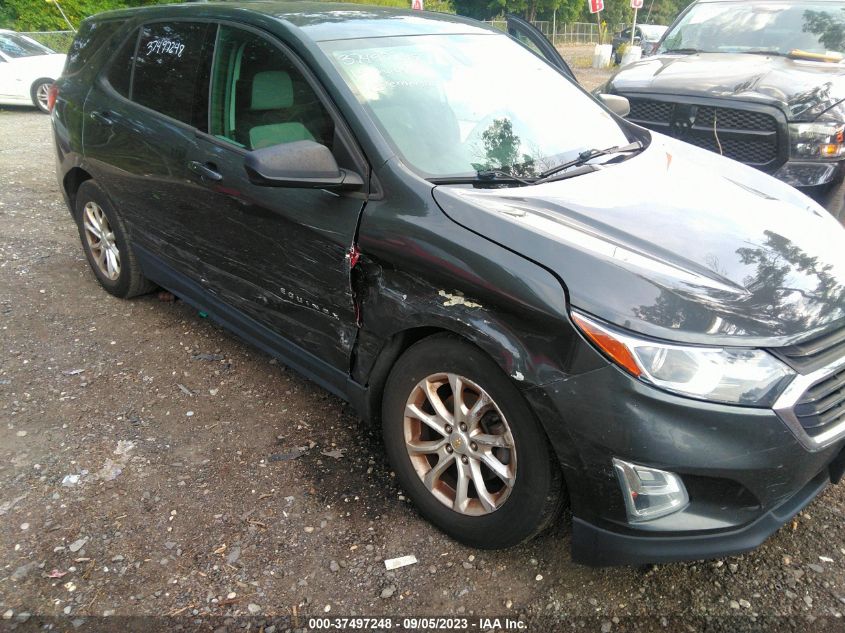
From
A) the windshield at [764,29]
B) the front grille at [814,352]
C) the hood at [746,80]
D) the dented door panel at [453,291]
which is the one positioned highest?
the windshield at [764,29]

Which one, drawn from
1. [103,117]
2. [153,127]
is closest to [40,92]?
[103,117]

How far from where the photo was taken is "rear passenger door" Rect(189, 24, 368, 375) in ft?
8.37

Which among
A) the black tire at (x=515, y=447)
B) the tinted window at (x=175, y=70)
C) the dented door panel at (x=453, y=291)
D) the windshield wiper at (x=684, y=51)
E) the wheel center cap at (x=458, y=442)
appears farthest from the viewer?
the windshield wiper at (x=684, y=51)

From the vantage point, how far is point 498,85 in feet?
9.87

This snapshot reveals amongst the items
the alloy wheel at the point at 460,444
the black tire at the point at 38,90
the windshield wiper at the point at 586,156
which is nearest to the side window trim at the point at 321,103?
the windshield wiper at the point at 586,156

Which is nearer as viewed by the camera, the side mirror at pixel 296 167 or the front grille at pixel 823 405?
the front grille at pixel 823 405

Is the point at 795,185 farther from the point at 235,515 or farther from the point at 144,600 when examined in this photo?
the point at 144,600

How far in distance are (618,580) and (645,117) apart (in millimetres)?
4170

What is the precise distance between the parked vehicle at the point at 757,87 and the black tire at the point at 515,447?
3.63 metres

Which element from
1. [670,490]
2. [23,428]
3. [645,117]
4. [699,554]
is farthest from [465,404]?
[645,117]

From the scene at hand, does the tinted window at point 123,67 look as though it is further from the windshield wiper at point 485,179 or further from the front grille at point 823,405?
the front grille at point 823,405

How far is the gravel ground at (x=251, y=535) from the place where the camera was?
2162mm

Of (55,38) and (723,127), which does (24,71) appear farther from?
(723,127)

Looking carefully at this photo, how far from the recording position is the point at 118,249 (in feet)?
13.5
